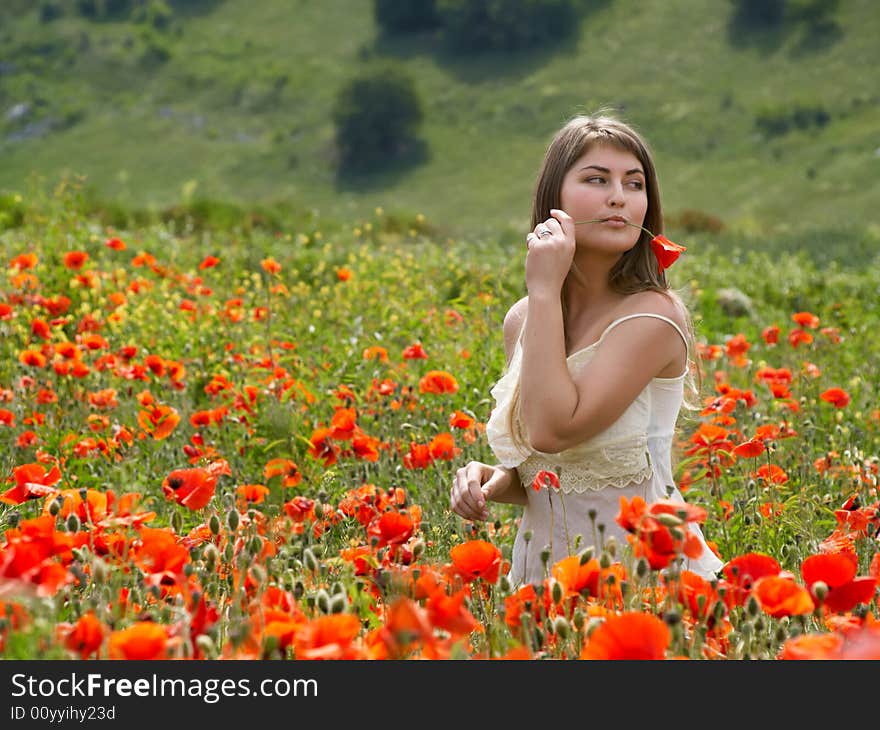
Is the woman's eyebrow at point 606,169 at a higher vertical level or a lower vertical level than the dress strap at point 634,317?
higher

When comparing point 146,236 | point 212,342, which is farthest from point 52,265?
point 146,236

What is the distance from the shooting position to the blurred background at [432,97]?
5384 cm

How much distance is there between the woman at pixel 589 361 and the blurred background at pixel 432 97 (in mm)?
41635

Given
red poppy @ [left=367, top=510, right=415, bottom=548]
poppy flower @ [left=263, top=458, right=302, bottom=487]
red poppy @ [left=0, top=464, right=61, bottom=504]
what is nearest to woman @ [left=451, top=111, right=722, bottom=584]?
red poppy @ [left=367, top=510, right=415, bottom=548]

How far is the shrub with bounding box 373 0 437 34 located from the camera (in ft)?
267

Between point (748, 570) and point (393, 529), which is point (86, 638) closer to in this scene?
point (393, 529)

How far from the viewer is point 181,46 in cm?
7975

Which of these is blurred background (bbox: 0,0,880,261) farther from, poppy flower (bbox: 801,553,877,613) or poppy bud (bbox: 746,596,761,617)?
poppy bud (bbox: 746,596,761,617)

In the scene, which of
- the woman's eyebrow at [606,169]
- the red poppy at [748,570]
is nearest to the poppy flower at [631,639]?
the red poppy at [748,570]

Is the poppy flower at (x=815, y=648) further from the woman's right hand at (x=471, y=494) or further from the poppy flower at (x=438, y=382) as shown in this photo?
the poppy flower at (x=438, y=382)

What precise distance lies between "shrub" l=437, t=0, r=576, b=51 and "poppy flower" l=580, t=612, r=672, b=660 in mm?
77314
